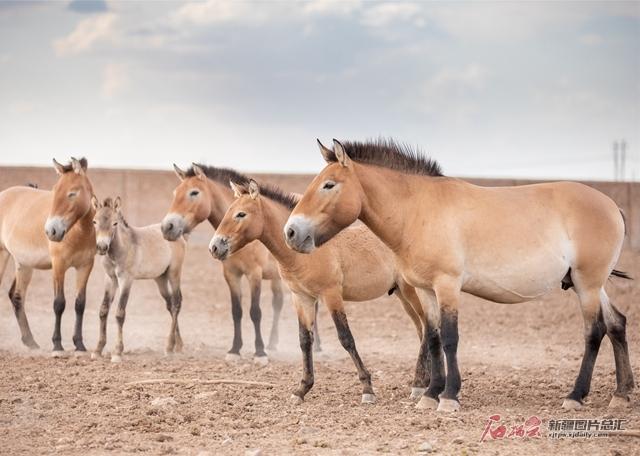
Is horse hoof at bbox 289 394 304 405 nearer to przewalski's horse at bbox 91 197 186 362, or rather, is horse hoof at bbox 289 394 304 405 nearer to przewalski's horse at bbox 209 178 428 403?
przewalski's horse at bbox 209 178 428 403

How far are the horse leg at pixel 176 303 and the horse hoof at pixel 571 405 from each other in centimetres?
668

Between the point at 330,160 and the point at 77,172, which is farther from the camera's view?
the point at 77,172

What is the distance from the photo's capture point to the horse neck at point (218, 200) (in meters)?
12.3

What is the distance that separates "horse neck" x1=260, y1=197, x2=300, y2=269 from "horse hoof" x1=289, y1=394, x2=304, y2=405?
4.46 ft

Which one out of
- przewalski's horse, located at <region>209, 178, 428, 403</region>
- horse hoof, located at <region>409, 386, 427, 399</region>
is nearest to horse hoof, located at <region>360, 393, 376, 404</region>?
przewalski's horse, located at <region>209, 178, 428, 403</region>

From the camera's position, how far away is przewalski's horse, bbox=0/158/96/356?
12336mm

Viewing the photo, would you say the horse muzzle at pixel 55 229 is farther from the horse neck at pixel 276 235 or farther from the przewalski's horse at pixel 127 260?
the horse neck at pixel 276 235

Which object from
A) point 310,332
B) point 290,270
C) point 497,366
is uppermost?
point 290,270

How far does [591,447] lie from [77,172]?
848 centimetres

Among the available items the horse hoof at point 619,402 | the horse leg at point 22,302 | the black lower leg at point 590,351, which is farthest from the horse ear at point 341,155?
the horse leg at point 22,302

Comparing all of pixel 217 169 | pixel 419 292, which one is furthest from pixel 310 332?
pixel 217 169

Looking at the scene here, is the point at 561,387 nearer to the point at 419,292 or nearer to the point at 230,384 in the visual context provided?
the point at 419,292

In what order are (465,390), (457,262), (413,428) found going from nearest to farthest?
(413,428)
(457,262)
(465,390)

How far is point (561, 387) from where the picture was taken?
994cm
